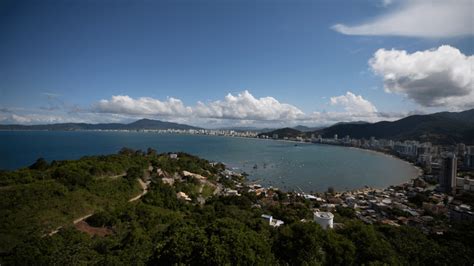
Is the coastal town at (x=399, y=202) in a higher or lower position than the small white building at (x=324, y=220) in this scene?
lower

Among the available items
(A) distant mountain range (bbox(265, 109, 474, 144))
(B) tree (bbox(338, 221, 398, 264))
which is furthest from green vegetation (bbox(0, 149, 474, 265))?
(A) distant mountain range (bbox(265, 109, 474, 144))

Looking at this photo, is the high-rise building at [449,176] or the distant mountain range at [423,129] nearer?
the high-rise building at [449,176]

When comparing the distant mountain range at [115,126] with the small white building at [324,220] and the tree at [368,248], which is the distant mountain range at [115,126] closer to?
the small white building at [324,220]

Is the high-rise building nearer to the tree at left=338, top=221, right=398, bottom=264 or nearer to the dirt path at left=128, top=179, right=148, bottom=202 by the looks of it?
the tree at left=338, top=221, right=398, bottom=264

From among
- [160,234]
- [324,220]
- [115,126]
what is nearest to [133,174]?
[160,234]

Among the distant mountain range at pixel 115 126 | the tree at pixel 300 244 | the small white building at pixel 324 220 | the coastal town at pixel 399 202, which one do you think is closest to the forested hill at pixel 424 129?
the coastal town at pixel 399 202
